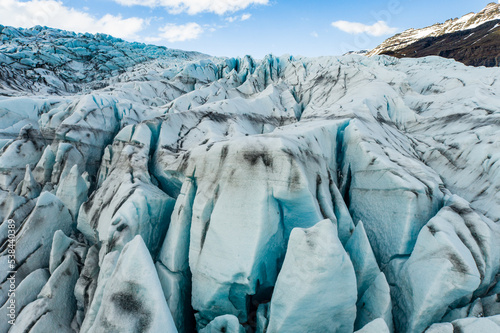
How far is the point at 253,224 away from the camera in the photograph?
4.72 m

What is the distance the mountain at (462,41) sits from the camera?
1596 inches

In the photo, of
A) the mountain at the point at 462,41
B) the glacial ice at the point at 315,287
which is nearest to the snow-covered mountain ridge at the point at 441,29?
the mountain at the point at 462,41

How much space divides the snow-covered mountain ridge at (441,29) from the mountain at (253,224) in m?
59.0

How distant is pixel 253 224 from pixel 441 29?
83.3m

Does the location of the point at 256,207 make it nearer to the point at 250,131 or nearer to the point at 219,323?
the point at 219,323

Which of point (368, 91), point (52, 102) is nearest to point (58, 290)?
point (52, 102)

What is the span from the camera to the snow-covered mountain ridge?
5666 centimetres

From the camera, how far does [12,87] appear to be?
20.7m

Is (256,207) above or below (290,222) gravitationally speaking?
above

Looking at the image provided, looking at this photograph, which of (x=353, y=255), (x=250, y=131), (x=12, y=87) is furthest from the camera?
(x=12, y=87)

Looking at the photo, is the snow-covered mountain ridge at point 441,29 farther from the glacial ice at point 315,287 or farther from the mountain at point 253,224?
the glacial ice at point 315,287

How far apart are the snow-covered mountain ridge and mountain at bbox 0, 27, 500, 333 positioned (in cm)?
5903

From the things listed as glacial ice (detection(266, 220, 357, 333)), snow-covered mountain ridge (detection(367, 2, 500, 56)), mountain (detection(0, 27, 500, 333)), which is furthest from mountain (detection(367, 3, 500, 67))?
glacial ice (detection(266, 220, 357, 333))

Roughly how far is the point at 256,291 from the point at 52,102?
1350 cm
